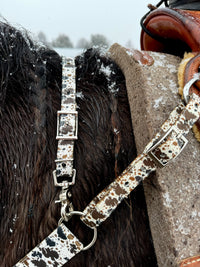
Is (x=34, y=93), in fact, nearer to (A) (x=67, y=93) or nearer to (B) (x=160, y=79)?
(A) (x=67, y=93)

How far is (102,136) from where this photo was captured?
71 centimetres

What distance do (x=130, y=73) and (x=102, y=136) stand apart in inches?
8.9

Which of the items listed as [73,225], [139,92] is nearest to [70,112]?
[139,92]

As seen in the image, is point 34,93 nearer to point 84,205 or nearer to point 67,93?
point 67,93

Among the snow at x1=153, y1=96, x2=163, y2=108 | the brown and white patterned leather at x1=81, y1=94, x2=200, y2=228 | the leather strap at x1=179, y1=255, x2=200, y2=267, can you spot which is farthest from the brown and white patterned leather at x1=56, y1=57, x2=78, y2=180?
the leather strap at x1=179, y1=255, x2=200, y2=267

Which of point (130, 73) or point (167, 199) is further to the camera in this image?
point (130, 73)

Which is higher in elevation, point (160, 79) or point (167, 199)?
point (160, 79)

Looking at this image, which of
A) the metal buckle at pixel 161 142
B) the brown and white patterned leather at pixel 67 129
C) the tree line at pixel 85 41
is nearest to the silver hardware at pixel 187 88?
the metal buckle at pixel 161 142

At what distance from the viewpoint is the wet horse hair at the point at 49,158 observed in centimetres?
65

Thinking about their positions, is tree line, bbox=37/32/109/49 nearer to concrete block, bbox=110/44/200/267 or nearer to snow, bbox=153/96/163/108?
concrete block, bbox=110/44/200/267

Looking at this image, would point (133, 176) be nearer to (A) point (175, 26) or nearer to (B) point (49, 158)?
(B) point (49, 158)

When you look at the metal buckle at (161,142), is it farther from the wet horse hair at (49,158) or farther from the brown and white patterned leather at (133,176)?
the wet horse hair at (49,158)

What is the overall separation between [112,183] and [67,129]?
20cm

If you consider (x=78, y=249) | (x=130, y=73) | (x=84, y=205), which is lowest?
(x=78, y=249)
